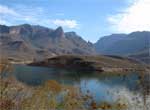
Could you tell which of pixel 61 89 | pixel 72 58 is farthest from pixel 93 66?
pixel 61 89

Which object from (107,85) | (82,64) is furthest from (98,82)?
(82,64)

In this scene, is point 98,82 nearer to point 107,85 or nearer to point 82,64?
point 107,85

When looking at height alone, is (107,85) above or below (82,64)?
above

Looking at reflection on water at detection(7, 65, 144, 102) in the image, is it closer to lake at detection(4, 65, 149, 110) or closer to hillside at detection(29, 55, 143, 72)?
lake at detection(4, 65, 149, 110)

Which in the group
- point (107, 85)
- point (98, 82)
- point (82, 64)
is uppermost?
point (107, 85)

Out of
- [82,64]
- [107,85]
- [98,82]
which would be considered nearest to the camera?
[107,85]

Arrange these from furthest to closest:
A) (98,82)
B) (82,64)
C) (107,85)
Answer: (82,64)
(98,82)
(107,85)

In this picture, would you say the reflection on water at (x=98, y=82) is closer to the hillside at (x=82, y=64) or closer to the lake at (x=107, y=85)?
the lake at (x=107, y=85)

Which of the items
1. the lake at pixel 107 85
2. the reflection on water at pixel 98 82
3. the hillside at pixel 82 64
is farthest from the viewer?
the hillside at pixel 82 64

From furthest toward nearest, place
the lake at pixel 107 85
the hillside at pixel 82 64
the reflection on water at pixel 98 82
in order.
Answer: the hillside at pixel 82 64 < the reflection on water at pixel 98 82 < the lake at pixel 107 85

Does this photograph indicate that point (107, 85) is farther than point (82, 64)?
No

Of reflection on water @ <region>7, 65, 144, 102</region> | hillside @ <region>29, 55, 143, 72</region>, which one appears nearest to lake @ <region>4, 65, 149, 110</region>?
reflection on water @ <region>7, 65, 144, 102</region>

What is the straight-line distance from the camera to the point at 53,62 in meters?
173

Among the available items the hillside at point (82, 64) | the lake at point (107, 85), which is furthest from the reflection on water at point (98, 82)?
the hillside at point (82, 64)
